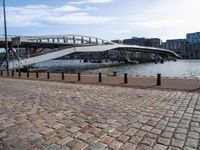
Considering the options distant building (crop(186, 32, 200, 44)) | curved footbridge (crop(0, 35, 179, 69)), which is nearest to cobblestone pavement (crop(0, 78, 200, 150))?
curved footbridge (crop(0, 35, 179, 69))

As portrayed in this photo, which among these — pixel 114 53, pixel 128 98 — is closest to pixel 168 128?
pixel 128 98

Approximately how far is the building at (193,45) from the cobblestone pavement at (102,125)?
185 meters

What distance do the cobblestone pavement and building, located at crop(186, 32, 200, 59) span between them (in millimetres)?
184971

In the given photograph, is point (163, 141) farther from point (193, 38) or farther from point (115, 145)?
point (193, 38)

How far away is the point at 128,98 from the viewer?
11.7 metres

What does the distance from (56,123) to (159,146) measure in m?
3.25

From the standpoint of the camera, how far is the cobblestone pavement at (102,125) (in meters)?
5.70

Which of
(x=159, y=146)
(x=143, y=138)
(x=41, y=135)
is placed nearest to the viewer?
(x=159, y=146)

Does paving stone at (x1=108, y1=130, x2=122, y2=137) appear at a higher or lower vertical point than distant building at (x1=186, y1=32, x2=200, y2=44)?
lower

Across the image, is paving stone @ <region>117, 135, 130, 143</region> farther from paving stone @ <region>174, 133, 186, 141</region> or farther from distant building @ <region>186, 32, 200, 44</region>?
distant building @ <region>186, 32, 200, 44</region>

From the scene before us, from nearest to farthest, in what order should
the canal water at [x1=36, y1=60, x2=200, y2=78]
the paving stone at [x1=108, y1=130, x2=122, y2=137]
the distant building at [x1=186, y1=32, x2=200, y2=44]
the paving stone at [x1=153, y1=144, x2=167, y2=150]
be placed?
the paving stone at [x1=153, y1=144, x2=167, y2=150], the paving stone at [x1=108, y1=130, x2=122, y2=137], the canal water at [x1=36, y1=60, x2=200, y2=78], the distant building at [x1=186, y1=32, x2=200, y2=44]

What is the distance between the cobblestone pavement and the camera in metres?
5.70

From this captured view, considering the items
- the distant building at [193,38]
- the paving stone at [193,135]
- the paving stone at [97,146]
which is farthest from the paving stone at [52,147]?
the distant building at [193,38]

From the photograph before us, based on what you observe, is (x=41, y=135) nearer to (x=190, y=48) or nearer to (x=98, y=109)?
(x=98, y=109)
